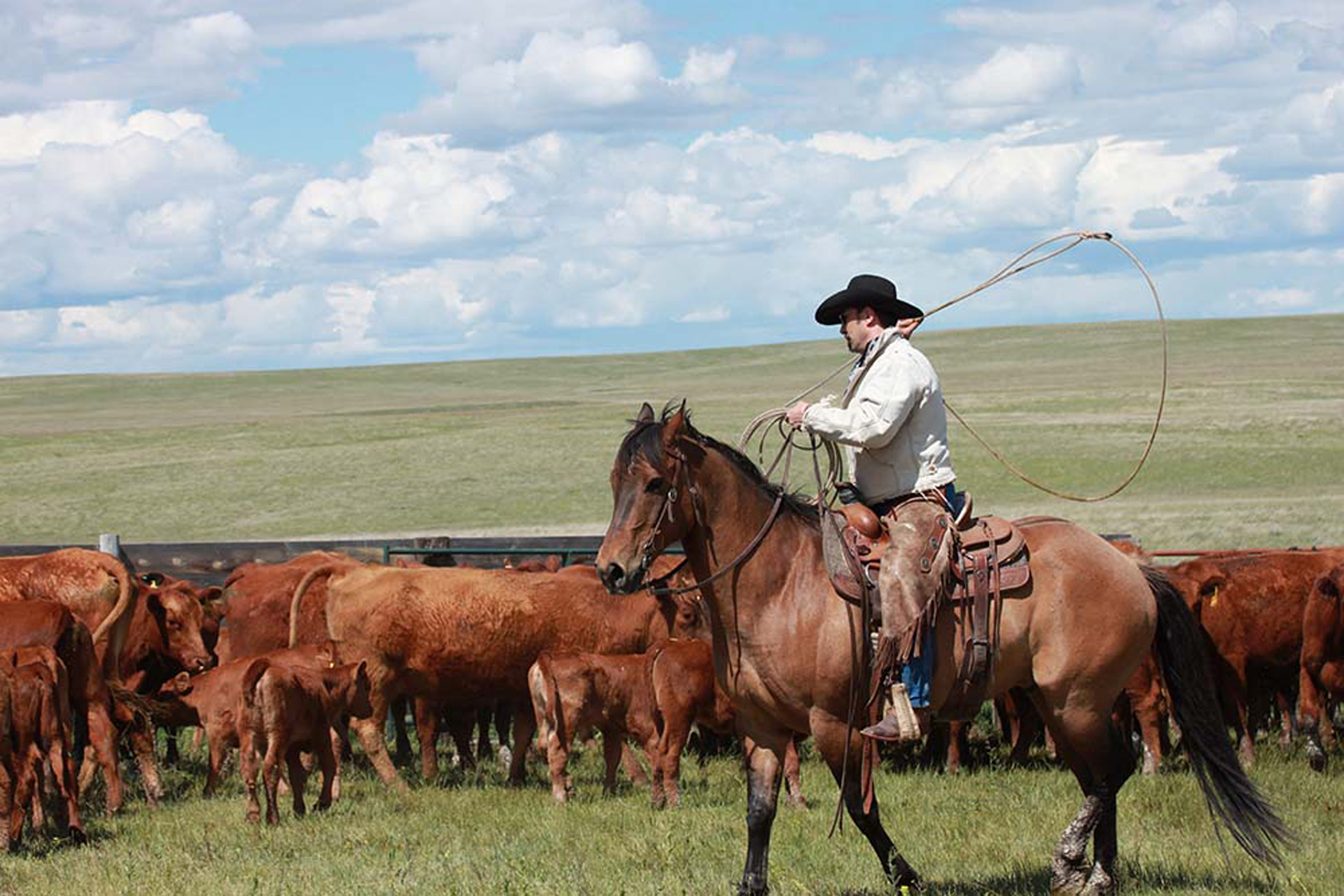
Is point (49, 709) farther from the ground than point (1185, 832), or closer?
farther from the ground

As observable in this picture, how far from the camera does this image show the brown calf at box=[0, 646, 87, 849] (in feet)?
33.1

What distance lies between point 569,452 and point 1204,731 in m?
40.7

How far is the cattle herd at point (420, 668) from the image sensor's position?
11086 millimetres

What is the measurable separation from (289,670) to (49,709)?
1553 mm

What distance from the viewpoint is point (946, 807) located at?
1075 centimetres

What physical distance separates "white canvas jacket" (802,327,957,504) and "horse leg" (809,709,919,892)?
120 cm

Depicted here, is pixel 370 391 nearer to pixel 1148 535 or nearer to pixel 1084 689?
pixel 1148 535

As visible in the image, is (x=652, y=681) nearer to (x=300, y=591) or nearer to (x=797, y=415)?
(x=300, y=591)

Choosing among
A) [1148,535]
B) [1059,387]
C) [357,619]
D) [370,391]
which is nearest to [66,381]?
[370,391]

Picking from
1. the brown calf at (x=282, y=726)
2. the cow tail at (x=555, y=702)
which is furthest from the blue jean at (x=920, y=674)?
the brown calf at (x=282, y=726)

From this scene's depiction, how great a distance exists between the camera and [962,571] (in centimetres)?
809

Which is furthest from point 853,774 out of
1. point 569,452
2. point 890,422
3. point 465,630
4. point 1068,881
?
point 569,452

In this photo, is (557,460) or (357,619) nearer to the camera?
(357,619)

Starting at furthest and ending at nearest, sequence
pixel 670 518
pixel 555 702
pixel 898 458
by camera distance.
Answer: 1. pixel 555 702
2. pixel 898 458
3. pixel 670 518
